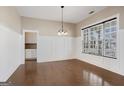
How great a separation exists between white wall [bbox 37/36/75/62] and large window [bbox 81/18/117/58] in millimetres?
1315

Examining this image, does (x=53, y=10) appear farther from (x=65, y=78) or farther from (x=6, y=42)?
(x=65, y=78)

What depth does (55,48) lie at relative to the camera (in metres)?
8.06

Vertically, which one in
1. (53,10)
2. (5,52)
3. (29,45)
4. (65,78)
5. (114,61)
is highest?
(53,10)

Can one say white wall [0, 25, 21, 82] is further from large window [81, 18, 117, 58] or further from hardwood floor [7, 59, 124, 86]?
large window [81, 18, 117, 58]

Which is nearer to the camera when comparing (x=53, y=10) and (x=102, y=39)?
(x=53, y=10)

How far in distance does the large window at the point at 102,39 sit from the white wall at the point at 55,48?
1.32 meters

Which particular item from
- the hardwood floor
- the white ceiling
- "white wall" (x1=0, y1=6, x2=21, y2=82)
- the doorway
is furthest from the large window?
"white wall" (x1=0, y1=6, x2=21, y2=82)

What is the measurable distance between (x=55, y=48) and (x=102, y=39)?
3.31m

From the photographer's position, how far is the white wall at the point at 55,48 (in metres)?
7.54

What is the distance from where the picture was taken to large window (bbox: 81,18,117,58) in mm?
5164

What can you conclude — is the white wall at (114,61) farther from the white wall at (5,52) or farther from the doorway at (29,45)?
the doorway at (29,45)

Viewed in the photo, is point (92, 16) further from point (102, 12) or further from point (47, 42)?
point (47, 42)

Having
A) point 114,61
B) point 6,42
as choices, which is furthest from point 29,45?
point 114,61
